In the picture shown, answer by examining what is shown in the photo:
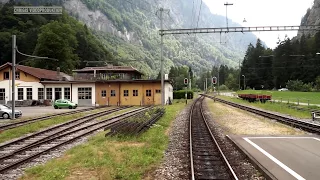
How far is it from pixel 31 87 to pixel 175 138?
41821 mm

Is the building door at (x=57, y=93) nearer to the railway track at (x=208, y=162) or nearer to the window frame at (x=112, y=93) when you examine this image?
the window frame at (x=112, y=93)

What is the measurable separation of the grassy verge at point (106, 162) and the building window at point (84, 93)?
38.5 metres

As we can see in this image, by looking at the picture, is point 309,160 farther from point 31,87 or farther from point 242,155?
point 31,87

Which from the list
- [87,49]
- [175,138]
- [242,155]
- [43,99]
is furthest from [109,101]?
[87,49]

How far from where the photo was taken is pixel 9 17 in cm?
10150

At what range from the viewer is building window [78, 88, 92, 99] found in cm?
5234

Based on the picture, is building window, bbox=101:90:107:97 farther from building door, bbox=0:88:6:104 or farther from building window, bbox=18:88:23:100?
building door, bbox=0:88:6:104

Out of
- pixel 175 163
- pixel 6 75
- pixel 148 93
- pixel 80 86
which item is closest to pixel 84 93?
pixel 80 86

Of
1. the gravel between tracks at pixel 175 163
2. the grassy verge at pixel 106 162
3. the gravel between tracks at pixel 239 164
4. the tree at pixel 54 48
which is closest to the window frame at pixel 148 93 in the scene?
the gravel between tracks at pixel 175 163

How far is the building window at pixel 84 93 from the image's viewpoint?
52.3 meters

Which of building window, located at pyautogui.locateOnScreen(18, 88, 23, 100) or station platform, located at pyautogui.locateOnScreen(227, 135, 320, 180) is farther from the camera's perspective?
building window, located at pyautogui.locateOnScreen(18, 88, 23, 100)

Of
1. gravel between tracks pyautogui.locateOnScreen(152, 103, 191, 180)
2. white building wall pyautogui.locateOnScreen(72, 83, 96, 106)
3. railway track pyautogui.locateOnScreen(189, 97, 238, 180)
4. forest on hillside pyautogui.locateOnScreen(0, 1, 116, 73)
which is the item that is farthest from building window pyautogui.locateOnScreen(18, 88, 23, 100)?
railway track pyautogui.locateOnScreen(189, 97, 238, 180)

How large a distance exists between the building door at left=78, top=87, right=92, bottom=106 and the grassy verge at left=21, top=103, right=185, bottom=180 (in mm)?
38231

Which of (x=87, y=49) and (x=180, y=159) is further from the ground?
(x=87, y=49)
